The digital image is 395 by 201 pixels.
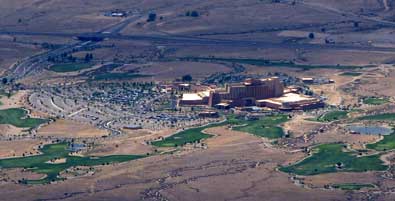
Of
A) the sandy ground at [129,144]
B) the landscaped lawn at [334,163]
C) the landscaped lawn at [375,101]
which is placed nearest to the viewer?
the landscaped lawn at [334,163]

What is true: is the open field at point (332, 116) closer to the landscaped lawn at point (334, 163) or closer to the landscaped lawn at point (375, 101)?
the landscaped lawn at point (375, 101)

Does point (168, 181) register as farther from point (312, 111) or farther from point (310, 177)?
point (312, 111)

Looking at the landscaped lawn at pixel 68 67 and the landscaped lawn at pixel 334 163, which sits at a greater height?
the landscaped lawn at pixel 68 67

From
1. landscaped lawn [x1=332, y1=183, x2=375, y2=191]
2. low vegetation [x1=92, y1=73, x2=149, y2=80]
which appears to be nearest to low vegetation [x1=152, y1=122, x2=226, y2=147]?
landscaped lawn [x1=332, y1=183, x2=375, y2=191]

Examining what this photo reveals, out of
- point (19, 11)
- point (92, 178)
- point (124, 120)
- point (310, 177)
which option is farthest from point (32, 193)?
point (19, 11)

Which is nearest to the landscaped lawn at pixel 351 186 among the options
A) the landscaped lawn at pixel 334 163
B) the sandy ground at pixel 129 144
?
the landscaped lawn at pixel 334 163

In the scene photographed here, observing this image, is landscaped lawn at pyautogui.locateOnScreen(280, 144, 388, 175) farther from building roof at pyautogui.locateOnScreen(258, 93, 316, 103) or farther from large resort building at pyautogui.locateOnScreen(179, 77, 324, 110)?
large resort building at pyautogui.locateOnScreen(179, 77, 324, 110)

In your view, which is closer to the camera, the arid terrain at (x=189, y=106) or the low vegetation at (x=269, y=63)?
the arid terrain at (x=189, y=106)
